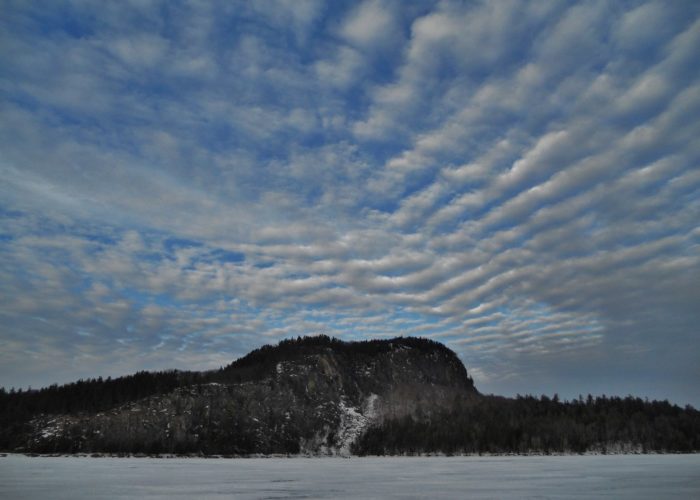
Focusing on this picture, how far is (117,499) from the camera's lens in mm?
25516

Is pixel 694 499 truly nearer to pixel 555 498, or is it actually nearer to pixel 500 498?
pixel 555 498

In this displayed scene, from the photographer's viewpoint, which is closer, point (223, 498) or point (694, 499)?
point (694, 499)

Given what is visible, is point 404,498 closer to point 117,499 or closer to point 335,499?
point 335,499

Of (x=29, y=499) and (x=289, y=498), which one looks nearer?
(x=29, y=499)

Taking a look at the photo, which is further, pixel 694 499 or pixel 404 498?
pixel 404 498

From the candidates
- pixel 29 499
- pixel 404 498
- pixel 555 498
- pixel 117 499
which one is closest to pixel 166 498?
pixel 117 499

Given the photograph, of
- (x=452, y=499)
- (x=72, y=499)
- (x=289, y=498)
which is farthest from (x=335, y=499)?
(x=72, y=499)

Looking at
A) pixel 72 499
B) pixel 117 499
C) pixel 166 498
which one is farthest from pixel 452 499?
pixel 72 499

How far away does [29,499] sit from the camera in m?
24.4

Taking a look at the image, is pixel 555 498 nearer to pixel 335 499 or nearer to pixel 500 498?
pixel 500 498

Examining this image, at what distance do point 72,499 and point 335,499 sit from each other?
1343cm

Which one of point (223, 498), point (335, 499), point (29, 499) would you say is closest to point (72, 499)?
point (29, 499)

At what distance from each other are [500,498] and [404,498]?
4.93m

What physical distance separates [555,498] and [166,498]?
65.9 ft
